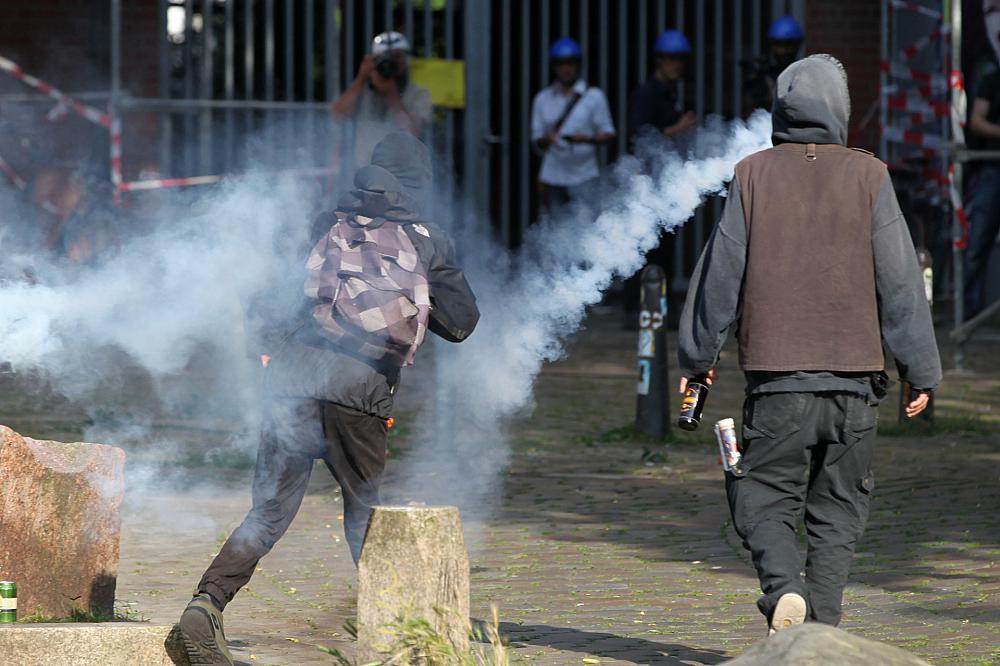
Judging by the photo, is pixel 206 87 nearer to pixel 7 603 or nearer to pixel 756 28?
pixel 756 28

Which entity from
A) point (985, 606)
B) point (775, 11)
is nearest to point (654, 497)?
point (985, 606)

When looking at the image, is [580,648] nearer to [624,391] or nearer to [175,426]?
[175,426]

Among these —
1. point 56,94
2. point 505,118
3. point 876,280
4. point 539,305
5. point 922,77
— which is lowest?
point 539,305

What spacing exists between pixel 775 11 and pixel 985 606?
10.6 meters

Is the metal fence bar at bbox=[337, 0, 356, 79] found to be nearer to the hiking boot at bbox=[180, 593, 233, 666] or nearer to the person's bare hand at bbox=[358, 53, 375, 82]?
the person's bare hand at bbox=[358, 53, 375, 82]

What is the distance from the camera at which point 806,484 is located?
5117 mm

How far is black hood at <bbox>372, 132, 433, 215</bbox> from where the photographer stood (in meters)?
5.67

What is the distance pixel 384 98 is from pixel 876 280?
6642mm

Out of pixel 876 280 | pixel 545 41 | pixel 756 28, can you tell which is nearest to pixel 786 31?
pixel 756 28

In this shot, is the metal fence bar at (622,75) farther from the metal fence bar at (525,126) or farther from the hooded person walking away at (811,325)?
the hooded person walking away at (811,325)

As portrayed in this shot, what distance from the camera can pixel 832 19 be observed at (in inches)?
636

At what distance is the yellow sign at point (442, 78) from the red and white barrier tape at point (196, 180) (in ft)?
3.89

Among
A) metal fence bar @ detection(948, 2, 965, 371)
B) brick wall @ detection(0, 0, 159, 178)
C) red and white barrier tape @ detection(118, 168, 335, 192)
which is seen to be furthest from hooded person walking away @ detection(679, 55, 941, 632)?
brick wall @ detection(0, 0, 159, 178)

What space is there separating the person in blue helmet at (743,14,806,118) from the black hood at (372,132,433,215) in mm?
8221
